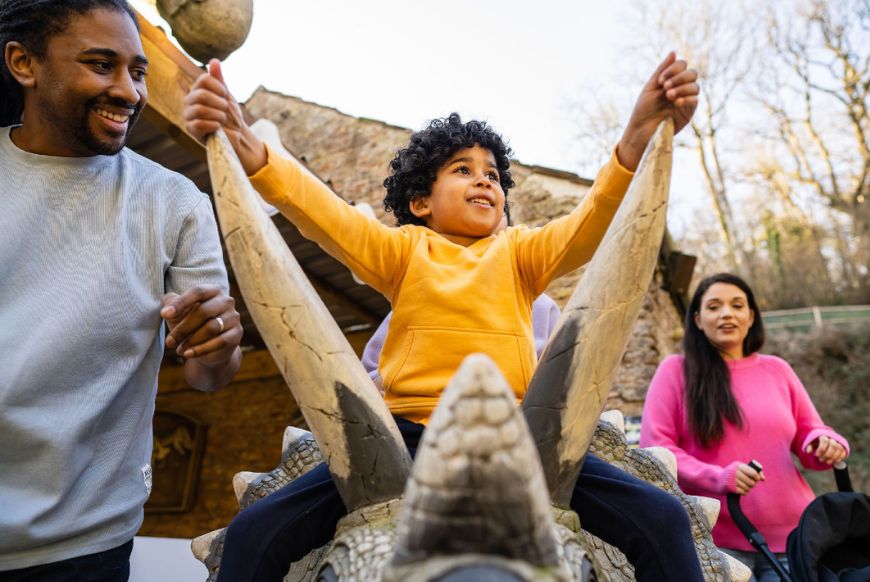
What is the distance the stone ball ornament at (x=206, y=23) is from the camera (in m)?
3.11

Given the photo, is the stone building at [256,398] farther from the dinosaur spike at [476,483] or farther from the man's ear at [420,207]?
the dinosaur spike at [476,483]

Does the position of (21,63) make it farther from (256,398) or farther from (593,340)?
(256,398)

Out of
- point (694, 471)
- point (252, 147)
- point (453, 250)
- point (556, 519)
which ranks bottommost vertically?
point (694, 471)

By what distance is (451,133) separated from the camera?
1996 mm

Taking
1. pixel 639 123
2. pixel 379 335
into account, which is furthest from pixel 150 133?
pixel 639 123

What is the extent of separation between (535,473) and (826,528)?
164 cm

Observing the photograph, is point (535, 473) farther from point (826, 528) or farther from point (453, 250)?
point (826, 528)

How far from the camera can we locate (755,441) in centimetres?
258

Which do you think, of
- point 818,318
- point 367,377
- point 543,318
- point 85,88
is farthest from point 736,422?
point 818,318

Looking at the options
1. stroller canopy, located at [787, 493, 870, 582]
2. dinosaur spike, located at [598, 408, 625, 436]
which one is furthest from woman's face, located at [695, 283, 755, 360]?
dinosaur spike, located at [598, 408, 625, 436]

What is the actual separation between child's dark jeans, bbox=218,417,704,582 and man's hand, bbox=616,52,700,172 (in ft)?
2.25

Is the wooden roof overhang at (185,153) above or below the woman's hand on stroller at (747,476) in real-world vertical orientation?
above

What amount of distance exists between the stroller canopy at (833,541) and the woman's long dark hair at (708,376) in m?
0.57

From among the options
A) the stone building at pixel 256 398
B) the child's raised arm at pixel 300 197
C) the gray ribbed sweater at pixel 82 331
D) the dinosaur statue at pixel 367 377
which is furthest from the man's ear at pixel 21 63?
the stone building at pixel 256 398
